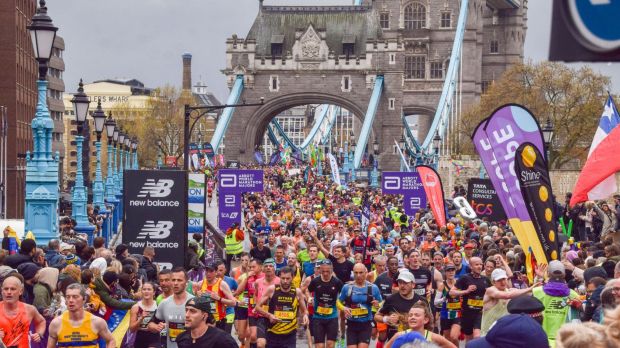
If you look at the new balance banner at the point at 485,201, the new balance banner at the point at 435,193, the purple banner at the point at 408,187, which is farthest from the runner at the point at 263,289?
the purple banner at the point at 408,187

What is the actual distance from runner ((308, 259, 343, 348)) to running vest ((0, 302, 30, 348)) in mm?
5033

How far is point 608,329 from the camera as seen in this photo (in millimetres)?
5594

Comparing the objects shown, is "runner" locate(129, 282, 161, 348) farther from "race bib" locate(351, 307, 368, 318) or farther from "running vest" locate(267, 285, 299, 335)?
"race bib" locate(351, 307, 368, 318)

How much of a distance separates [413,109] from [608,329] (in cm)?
11460

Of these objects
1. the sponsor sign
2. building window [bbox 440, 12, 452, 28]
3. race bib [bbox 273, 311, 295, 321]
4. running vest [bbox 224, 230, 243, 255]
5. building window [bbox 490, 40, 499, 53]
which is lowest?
running vest [bbox 224, 230, 243, 255]

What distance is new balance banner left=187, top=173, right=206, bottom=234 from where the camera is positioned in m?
22.9

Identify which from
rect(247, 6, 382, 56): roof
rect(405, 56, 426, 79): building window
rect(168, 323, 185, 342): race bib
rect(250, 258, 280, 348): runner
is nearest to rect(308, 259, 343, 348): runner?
rect(250, 258, 280, 348): runner

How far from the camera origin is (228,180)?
31.3 m

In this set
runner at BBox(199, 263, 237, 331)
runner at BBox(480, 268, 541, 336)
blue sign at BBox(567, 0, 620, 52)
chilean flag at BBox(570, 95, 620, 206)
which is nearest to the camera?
blue sign at BBox(567, 0, 620, 52)

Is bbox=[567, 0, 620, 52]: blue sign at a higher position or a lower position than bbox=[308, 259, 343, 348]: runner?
higher

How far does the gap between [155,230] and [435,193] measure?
12.5 meters

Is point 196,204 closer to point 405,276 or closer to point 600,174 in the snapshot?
point 600,174

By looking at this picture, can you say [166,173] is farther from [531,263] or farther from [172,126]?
[172,126]

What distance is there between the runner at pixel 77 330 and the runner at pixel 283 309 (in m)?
4.13
